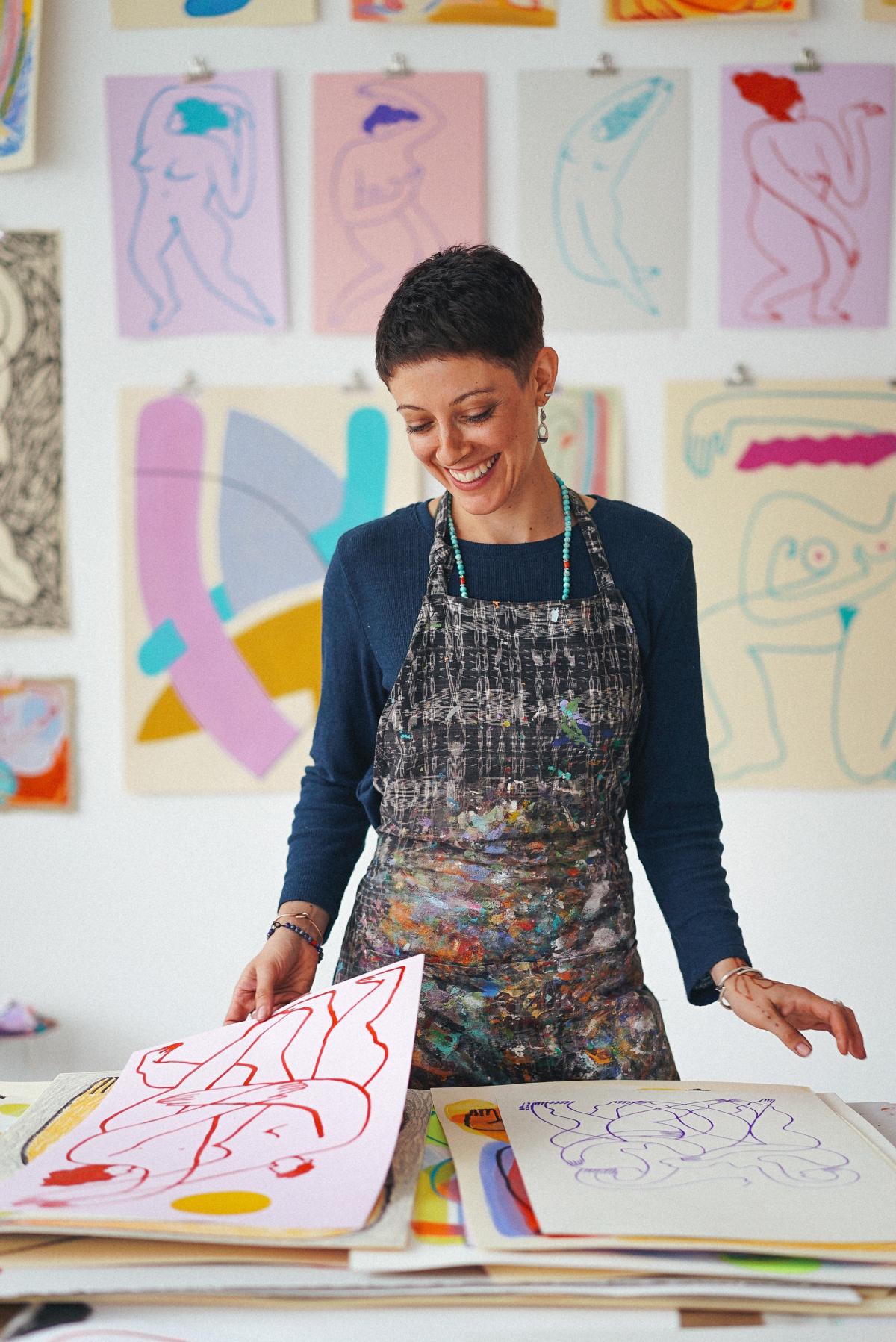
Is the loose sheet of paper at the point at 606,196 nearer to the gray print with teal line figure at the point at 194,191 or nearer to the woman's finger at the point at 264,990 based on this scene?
the gray print with teal line figure at the point at 194,191

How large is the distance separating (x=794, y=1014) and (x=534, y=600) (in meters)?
0.42

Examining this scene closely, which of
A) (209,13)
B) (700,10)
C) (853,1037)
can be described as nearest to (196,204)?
(209,13)

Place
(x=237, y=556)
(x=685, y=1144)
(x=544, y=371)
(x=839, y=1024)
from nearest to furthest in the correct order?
(x=685, y=1144) → (x=839, y=1024) → (x=544, y=371) → (x=237, y=556)

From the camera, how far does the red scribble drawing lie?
6.27ft

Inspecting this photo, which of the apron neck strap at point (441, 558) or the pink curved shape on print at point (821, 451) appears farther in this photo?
the pink curved shape on print at point (821, 451)

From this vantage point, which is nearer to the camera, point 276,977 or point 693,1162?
point 693,1162

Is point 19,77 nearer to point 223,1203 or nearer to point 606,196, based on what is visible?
point 606,196

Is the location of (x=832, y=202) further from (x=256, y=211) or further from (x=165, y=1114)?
(x=165, y=1114)

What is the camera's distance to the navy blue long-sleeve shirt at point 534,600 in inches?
42.6

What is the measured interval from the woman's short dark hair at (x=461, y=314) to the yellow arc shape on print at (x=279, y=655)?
3.32 feet

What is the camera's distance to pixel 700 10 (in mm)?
1889

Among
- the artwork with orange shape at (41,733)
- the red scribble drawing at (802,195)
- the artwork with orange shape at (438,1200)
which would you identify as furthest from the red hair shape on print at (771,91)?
the artwork with orange shape at (438,1200)

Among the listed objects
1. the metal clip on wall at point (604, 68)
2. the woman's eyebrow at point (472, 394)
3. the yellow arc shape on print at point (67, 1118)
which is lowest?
the yellow arc shape on print at point (67, 1118)

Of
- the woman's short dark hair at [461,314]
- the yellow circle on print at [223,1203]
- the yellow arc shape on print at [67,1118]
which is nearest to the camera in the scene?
the yellow circle on print at [223,1203]
